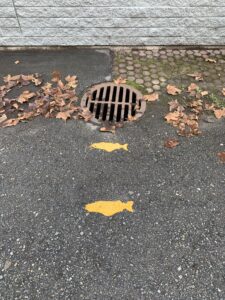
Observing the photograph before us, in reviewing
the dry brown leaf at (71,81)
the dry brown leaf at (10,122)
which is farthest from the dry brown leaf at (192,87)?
the dry brown leaf at (10,122)

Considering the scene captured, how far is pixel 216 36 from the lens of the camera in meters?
4.79

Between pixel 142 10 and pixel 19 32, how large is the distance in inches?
70.3

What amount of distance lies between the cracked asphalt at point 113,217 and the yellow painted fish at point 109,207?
0.18 ft

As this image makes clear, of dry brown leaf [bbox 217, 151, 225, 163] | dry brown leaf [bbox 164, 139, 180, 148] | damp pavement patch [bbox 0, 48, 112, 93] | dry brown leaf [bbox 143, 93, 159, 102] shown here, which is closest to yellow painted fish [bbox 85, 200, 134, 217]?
dry brown leaf [bbox 164, 139, 180, 148]

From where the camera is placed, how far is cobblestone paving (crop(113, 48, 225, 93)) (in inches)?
168

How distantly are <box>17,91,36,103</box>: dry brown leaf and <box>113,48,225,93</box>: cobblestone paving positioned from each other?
3.74 ft

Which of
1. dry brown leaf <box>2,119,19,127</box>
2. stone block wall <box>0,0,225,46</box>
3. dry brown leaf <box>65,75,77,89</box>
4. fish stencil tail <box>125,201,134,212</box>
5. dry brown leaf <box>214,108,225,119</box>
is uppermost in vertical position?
stone block wall <box>0,0,225,46</box>

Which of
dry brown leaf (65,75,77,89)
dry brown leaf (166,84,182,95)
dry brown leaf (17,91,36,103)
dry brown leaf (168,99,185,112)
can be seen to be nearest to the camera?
dry brown leaf (168,99,185,112)

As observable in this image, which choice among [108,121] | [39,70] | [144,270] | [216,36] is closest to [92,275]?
[144,270]

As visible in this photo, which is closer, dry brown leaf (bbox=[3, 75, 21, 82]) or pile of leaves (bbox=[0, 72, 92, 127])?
pile of leaves (bbox=[0, 72, 92, 127])

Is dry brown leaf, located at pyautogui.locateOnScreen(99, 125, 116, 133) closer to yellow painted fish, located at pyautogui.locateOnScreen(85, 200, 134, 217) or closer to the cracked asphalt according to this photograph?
the cracked asphalt

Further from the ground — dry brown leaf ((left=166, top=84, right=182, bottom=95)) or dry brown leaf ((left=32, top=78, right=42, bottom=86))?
dry brown leaf ((left=32, top=78, right=42, bottom=86))

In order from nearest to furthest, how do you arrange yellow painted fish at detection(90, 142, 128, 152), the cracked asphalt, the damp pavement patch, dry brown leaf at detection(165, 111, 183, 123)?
the cracked asphalt → yellow painted fish at detection(90, 142, 128, 152) → dry brown leaf at detection(165, 111, 183, 123) → the damp pavement patch

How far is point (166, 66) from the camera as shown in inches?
179
